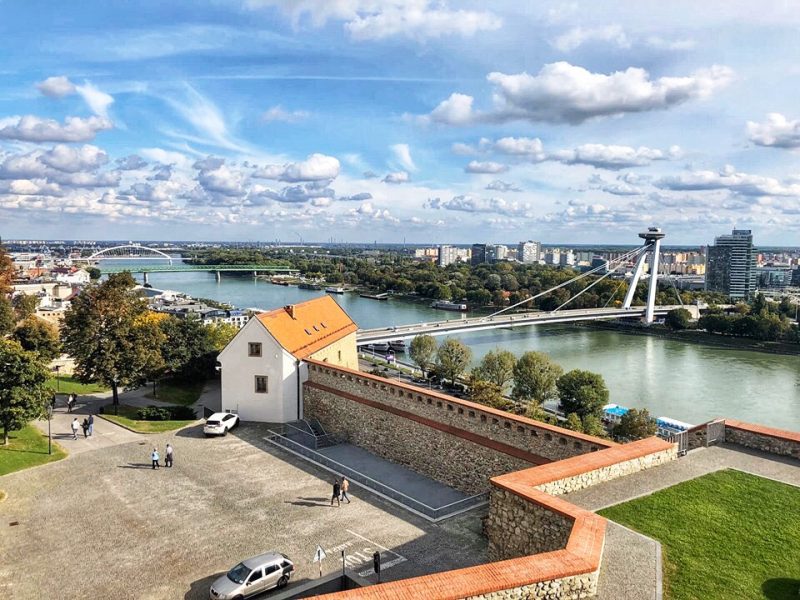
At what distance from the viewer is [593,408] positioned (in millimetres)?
23328

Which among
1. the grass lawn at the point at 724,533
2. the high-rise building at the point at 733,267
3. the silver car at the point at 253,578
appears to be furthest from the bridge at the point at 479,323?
the high-rise building at the point at 733,267

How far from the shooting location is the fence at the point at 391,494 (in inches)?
364

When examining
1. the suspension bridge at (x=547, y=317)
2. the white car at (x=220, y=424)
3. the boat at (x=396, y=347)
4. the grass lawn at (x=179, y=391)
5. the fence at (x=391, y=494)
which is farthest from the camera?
the boat at (x=396, y=347)

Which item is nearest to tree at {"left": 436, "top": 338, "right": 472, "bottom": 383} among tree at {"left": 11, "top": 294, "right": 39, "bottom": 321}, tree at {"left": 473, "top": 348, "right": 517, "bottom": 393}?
tree at {"left": 473, "top": 348, "right": 517, "bottom": 393}

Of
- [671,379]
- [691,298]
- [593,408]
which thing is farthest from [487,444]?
[691,298]

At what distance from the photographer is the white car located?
1309cm

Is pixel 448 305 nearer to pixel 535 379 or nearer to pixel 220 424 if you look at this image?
pixel 535 379

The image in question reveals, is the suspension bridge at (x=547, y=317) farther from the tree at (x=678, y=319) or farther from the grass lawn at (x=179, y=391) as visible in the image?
the grass lawn at (x=179, y=391)

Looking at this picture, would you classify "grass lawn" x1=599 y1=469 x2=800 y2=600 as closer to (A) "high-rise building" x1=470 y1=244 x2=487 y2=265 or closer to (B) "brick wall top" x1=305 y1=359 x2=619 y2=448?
(B) "brick wall top" x1=305 y1=359 x2=619 y2=448

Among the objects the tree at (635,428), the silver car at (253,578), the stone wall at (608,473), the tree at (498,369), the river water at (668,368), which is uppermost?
the stone wall at (608,473)

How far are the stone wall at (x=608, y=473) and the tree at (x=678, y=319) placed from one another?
50000mm

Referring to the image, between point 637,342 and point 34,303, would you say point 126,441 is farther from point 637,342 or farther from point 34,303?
point 637,342

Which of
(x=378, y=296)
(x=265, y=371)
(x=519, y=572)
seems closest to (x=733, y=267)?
(x=378, y=296)

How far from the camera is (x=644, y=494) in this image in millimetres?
6129
